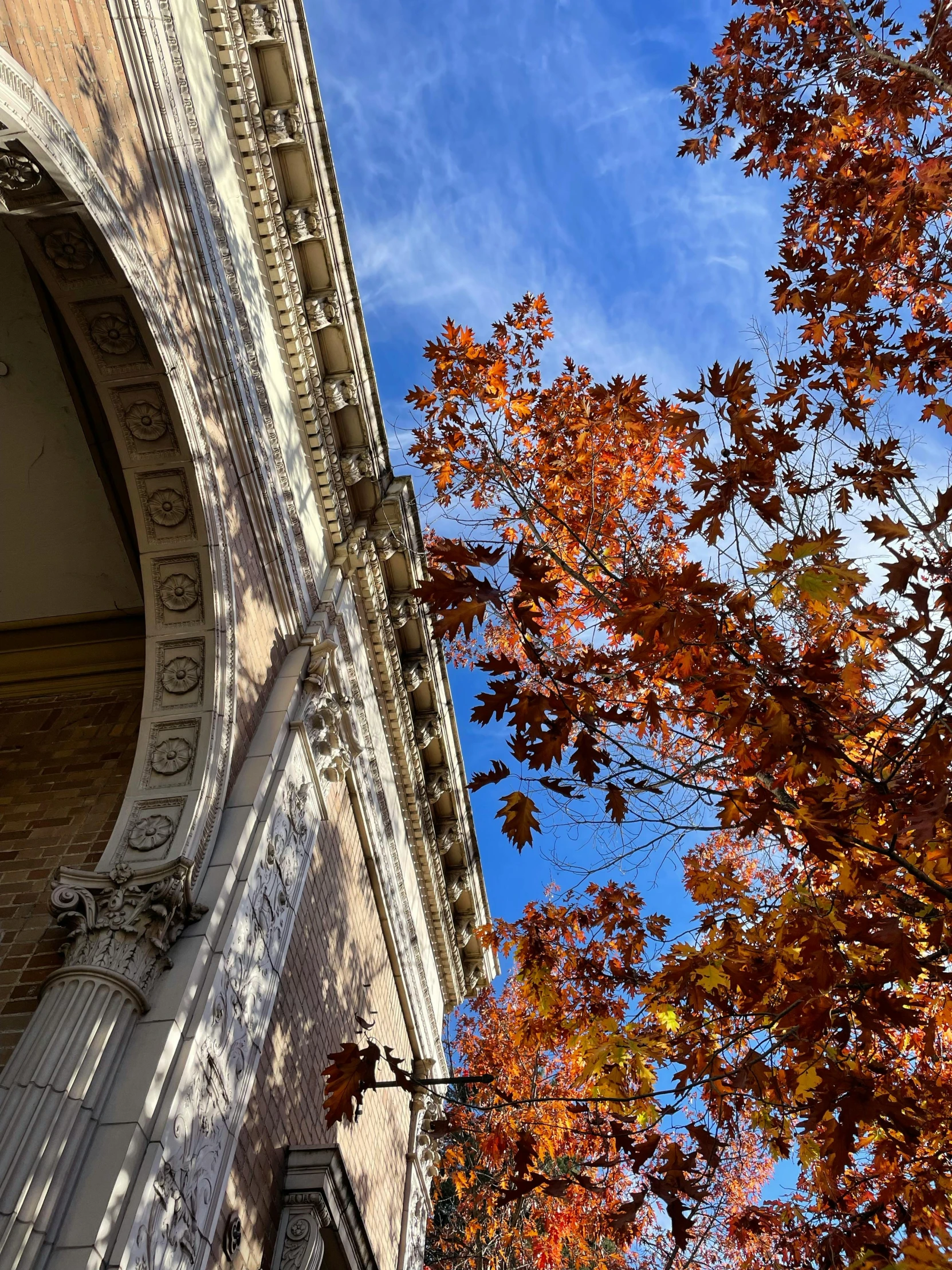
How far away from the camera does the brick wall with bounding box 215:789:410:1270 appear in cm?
752

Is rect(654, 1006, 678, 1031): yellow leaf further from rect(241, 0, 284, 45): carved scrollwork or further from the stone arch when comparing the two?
rect(241, 0, 284, 45): carved scrollwork

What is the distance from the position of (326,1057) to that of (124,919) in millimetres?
4331

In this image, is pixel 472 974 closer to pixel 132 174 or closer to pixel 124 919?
pixel 124 919

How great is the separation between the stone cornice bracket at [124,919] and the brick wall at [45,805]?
0.24 meters

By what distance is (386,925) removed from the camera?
12164mm

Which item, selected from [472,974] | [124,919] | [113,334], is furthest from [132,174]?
[472,974]

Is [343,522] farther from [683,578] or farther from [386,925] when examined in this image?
[683,578]

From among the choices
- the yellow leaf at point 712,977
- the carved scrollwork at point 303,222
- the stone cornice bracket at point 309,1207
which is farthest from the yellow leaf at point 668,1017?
the carved scrollwork at point 303,222

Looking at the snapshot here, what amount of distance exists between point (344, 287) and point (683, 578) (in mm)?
6982

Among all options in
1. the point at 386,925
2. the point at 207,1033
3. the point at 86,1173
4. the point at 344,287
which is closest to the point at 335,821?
the point at 386,925

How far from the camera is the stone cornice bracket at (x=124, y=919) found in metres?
5.74

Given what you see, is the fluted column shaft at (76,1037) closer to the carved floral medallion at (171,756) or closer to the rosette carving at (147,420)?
the carved floral medallion at (171,756)

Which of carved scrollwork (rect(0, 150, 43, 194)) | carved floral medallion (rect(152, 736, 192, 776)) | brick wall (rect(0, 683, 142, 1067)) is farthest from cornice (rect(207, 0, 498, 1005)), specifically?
carved scrollwork (rect(0, 150, 43, 194))

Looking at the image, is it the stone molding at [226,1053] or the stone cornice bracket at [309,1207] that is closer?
the stone molding at [226,1053]
